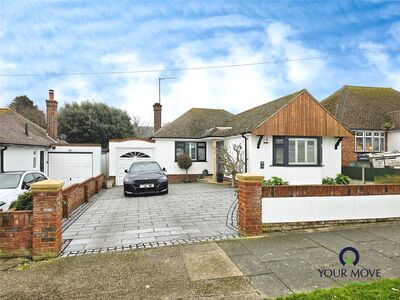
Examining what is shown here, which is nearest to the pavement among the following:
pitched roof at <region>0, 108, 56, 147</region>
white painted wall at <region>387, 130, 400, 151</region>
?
pitched roof at <region>0, 108, 56, 147</region>

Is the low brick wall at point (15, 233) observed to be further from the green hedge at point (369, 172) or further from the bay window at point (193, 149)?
the green hedge at point (369, 172)

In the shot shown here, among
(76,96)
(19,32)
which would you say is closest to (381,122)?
(19,32)

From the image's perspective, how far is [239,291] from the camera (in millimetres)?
3436

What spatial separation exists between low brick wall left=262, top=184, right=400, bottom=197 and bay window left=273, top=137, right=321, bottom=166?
7.23 metres

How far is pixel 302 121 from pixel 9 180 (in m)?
12.6

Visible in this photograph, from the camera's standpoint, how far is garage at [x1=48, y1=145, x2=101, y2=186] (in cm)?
1753

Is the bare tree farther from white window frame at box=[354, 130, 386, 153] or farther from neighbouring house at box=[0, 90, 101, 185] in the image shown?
white window frame at box=[354, 130, 386, 153]

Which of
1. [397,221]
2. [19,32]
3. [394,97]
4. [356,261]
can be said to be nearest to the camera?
[356,261]

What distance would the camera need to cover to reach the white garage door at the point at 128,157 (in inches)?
702

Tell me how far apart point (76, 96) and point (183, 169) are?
17.7m

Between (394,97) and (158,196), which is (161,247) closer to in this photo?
(158,196)

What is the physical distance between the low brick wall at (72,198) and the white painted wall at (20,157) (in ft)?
15.8

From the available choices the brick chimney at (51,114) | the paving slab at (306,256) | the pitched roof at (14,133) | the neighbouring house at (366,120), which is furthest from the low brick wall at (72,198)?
the neighbouring house at (366,120)

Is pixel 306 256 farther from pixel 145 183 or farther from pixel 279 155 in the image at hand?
pixel 279 155
